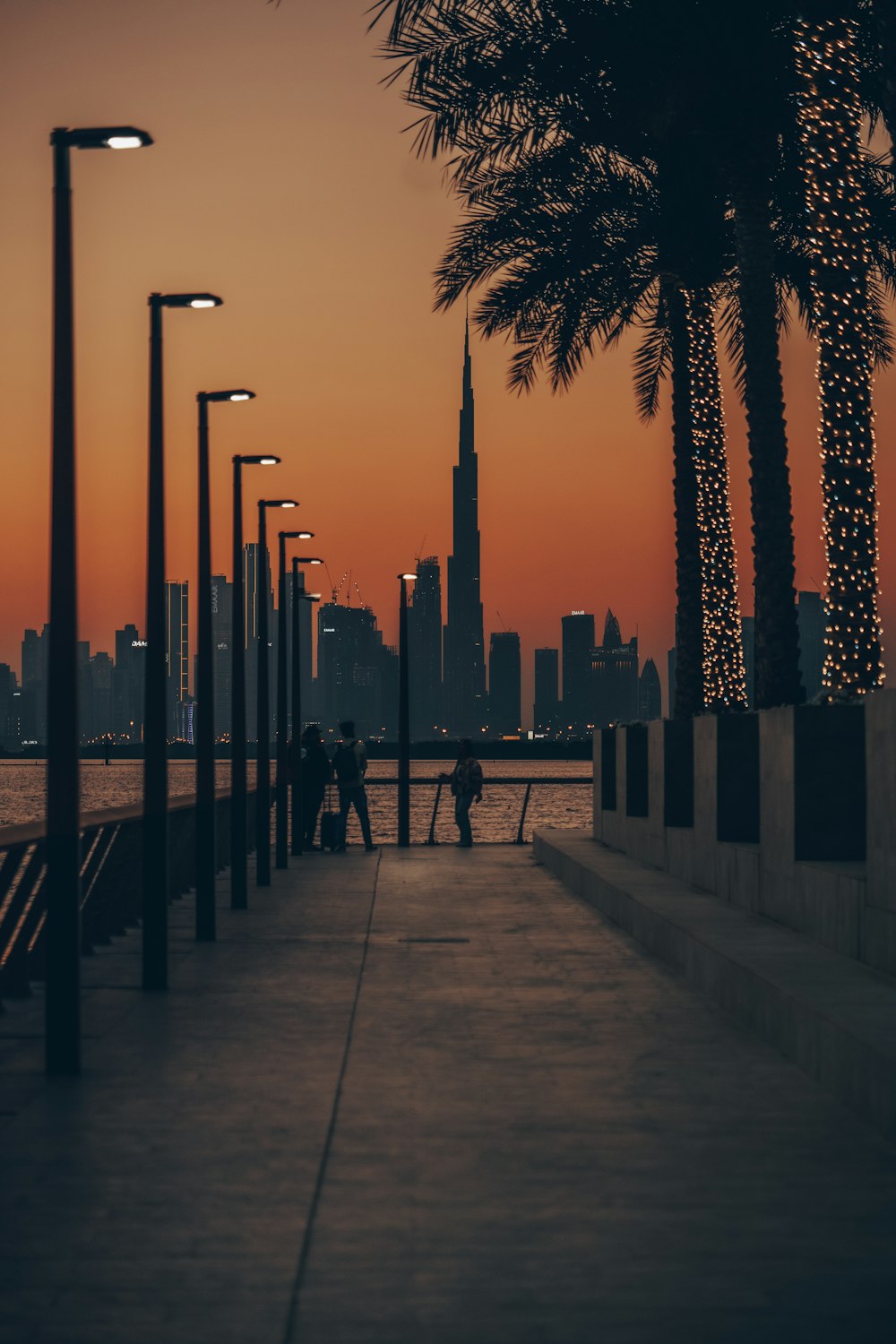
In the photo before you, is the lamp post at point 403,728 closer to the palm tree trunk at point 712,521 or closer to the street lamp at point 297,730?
the street lamp at point 297,730

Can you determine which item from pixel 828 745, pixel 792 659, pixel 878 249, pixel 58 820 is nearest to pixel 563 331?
pixel 878 249

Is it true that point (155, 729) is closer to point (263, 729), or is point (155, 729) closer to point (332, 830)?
point (263, 729)

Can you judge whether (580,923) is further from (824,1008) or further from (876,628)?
(824,1008)

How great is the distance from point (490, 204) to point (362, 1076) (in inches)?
763

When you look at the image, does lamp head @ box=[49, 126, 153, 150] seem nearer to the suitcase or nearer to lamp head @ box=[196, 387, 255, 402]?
lamp head @ box=[196, 387, 255, 402]

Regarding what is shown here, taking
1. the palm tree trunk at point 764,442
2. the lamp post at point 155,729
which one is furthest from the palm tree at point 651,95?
the lamp post at point 155,729

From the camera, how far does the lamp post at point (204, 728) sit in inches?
675

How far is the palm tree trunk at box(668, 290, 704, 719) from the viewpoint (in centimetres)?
2634

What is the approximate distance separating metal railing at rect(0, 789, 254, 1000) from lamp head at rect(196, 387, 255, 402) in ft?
12.8

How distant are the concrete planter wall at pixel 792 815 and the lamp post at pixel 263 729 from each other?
504cm

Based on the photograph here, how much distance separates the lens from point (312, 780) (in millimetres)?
34875

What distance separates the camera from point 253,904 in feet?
73.7

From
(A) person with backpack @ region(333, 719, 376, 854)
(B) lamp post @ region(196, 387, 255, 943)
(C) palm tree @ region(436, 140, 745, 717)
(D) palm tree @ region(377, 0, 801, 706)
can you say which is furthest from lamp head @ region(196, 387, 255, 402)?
(A) person with backpack @ region(333, 719, 376, 854)

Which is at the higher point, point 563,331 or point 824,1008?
point 563,331
